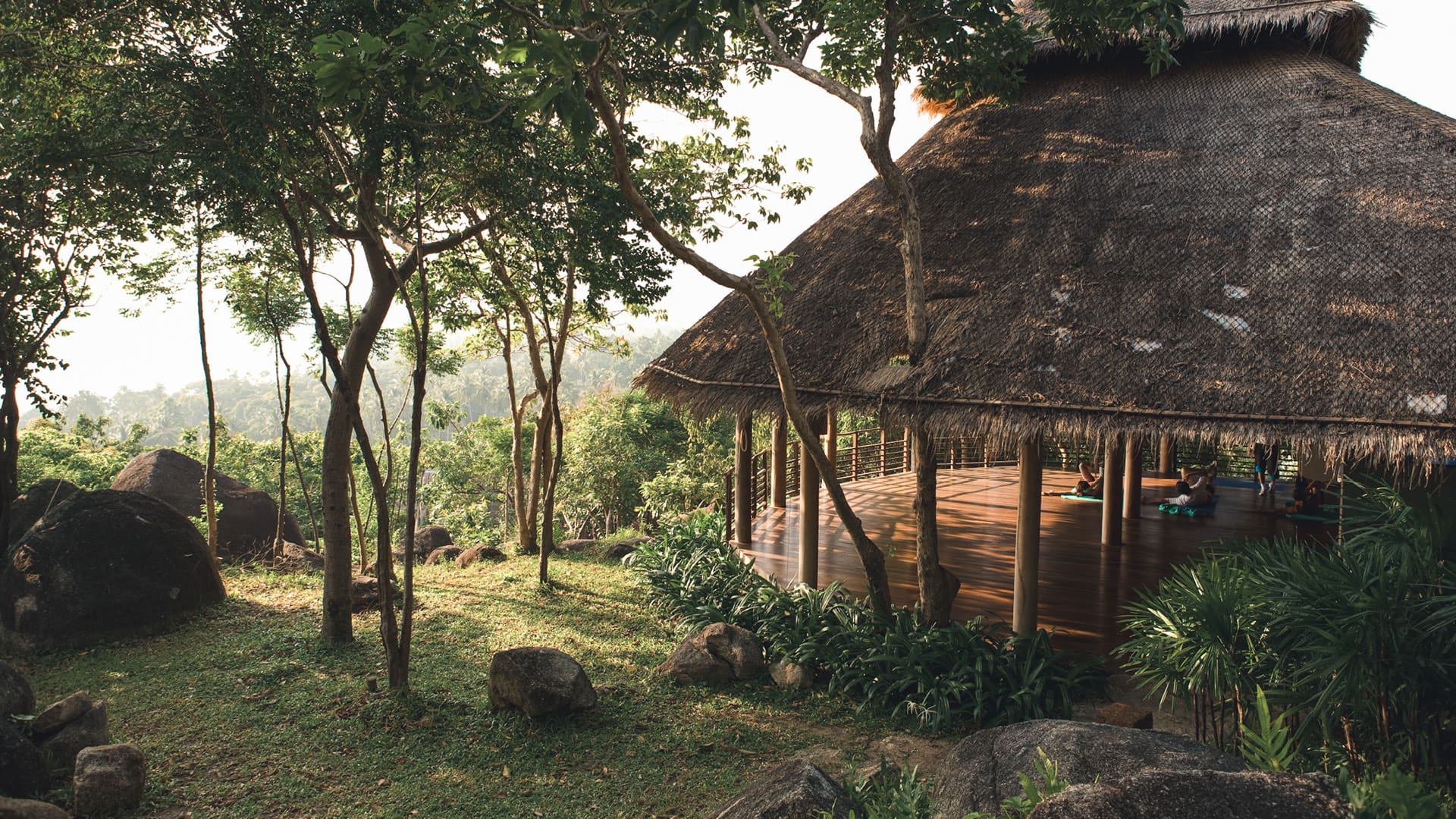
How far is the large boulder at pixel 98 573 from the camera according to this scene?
736 cm

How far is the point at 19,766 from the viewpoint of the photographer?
14.9 feet

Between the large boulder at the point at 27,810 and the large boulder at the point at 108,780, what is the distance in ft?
1.54

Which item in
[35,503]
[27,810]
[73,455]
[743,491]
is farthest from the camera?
[73,455]

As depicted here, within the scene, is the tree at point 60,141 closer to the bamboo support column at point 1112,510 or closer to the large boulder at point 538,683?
the large boulder at point 538,683

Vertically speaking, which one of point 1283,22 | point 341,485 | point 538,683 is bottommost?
point 538,683

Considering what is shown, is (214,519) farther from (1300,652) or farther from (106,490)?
(1300,652)

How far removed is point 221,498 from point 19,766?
8577 mm

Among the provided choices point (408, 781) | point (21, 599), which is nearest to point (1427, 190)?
point (408, 781)

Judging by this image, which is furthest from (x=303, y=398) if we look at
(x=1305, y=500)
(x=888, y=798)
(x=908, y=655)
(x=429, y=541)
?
(x=888, y=798)

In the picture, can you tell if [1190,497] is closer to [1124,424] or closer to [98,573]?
[1124,424]

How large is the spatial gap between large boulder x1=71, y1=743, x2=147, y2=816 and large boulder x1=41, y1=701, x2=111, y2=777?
7.1 inches

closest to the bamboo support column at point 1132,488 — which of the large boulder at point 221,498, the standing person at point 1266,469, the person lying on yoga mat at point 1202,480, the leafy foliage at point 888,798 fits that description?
the person lying on yoga mat at point 1202,480

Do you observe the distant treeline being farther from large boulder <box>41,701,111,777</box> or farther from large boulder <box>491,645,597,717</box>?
large boulder <box>41,701,111,777</box>

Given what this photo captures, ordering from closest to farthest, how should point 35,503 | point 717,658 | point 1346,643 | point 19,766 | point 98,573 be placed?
point 1346,643
point 19,766
point 717,658
point 98,573
point 35,503
